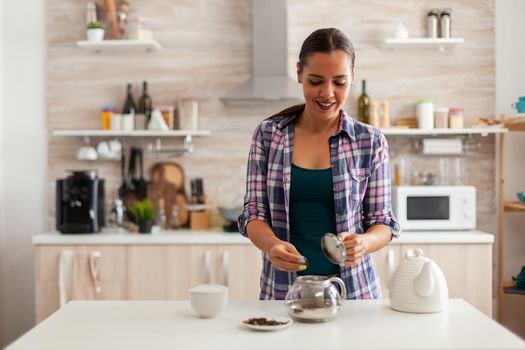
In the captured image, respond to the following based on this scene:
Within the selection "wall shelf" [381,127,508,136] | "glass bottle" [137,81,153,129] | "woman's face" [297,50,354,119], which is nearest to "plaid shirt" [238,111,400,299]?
"woman's face" [297,50,354,119]

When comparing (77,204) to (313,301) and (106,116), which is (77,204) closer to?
(106,116)

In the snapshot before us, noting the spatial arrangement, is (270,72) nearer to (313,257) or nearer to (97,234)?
(97,234)

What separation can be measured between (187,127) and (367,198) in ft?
7.68

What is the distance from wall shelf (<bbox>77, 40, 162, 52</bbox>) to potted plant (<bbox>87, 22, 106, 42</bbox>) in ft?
0.12

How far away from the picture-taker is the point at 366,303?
81.4 inches

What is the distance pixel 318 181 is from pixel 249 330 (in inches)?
23.6

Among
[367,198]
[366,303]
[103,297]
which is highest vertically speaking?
[367,198]

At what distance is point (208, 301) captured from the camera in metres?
1.85

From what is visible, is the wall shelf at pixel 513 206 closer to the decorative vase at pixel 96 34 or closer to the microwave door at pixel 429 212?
the microwave door at pixel 429 212

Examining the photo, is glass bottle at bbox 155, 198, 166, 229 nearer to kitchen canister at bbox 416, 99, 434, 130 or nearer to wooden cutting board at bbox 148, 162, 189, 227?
wooden cutting board at bbox 148, 162, 189, 227

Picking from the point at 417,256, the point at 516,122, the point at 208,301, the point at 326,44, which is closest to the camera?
the point at 208,301

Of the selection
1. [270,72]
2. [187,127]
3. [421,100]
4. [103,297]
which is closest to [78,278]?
[103,297]

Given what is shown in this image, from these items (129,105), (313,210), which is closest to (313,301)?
(313,210)

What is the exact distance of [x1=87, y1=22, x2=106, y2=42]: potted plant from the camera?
432 cm
